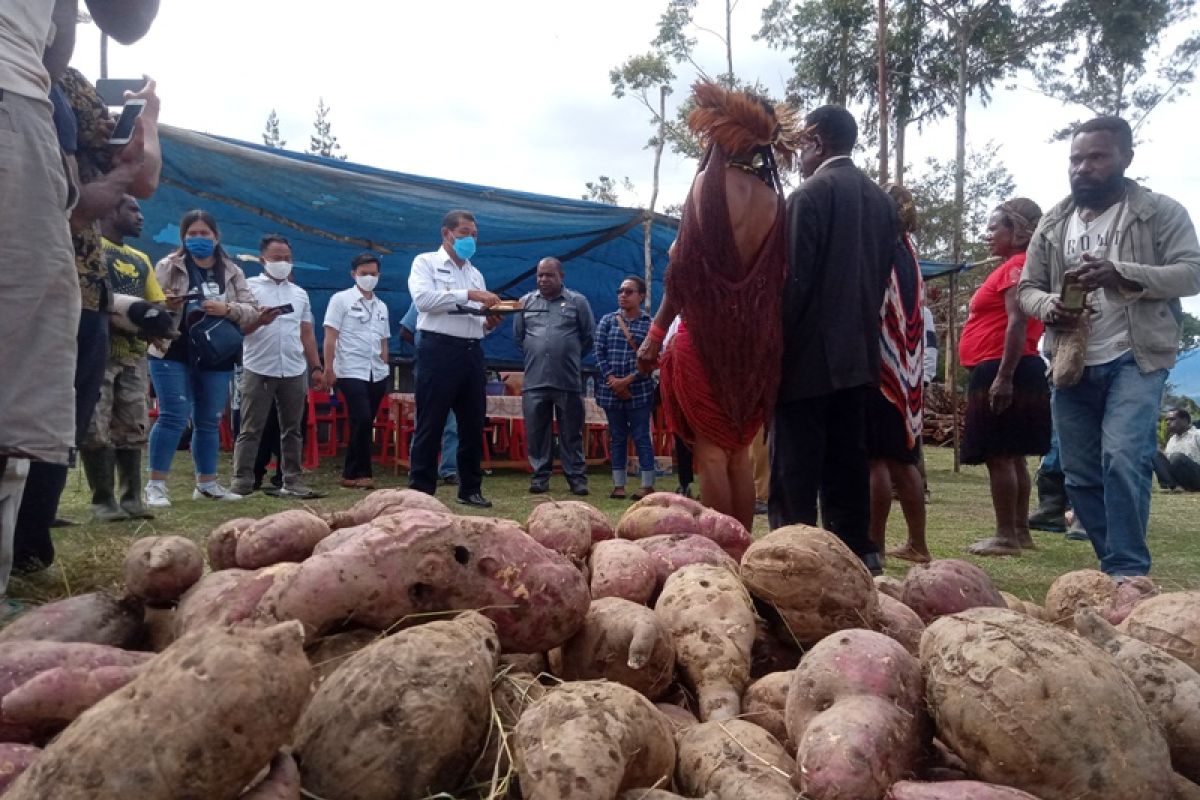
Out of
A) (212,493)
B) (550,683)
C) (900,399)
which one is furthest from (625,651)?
(212,493)

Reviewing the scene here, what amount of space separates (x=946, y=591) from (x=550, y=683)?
3.65ft

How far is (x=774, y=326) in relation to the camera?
3902mm

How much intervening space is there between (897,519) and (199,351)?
5.61 meters

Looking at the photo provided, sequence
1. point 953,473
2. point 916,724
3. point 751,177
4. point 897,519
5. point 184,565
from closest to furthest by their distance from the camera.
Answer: point 916,724
point 184,565
point 751,177
point 897,519
point 953,473

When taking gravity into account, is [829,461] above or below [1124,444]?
below

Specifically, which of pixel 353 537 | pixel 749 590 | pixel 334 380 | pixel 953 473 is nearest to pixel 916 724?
pixel 749 590

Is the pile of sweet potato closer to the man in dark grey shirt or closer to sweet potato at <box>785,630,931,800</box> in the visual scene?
sweet potato at <box>785,630,931,800</box>

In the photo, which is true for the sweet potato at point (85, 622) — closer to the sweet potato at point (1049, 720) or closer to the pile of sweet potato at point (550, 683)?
the pile of sweet potato at point (550, 683)

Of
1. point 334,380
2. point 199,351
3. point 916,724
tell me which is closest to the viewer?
point 916,724

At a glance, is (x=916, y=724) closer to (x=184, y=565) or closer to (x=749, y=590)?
(x=749, y=590)

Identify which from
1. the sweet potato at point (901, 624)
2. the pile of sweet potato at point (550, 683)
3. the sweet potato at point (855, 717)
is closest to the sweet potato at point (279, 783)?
the pile of sweet potato at point (550, 683)

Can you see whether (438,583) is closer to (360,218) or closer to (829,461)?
(829,461)

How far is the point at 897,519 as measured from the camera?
6930 mm

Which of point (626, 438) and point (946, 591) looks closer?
point (946, 591)
